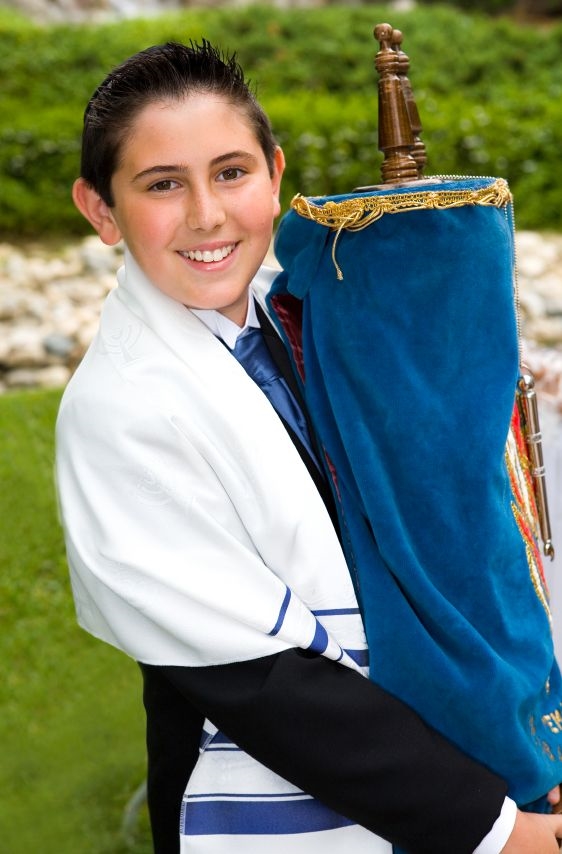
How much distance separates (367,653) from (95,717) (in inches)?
79.8

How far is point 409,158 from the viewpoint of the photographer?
1.58m

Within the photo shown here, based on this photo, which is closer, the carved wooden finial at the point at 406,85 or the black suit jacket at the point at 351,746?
the black suit jacket at the point at 351,746

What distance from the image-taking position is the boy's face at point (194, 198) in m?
1.40

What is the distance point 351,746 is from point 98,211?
0.83m

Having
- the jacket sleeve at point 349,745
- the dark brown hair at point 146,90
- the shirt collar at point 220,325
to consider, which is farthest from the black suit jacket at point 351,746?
the dark brown hair at point 146,90

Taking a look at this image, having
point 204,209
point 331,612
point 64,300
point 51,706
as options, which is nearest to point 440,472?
point 331,612

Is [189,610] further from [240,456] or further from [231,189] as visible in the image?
[231,189]

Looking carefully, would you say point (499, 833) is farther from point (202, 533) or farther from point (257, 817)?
point (202, 533)

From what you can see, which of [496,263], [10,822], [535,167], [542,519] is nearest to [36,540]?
[10,822]

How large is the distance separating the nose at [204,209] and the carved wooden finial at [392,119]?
0.30 metres

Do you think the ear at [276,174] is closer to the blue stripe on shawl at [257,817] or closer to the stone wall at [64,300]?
the blue stripe on shawl at [257,817]

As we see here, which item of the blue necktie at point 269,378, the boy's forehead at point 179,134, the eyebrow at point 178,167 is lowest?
the blue necktie at point 269,378

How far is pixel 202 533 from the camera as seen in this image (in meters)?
1.34

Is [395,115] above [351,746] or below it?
above
